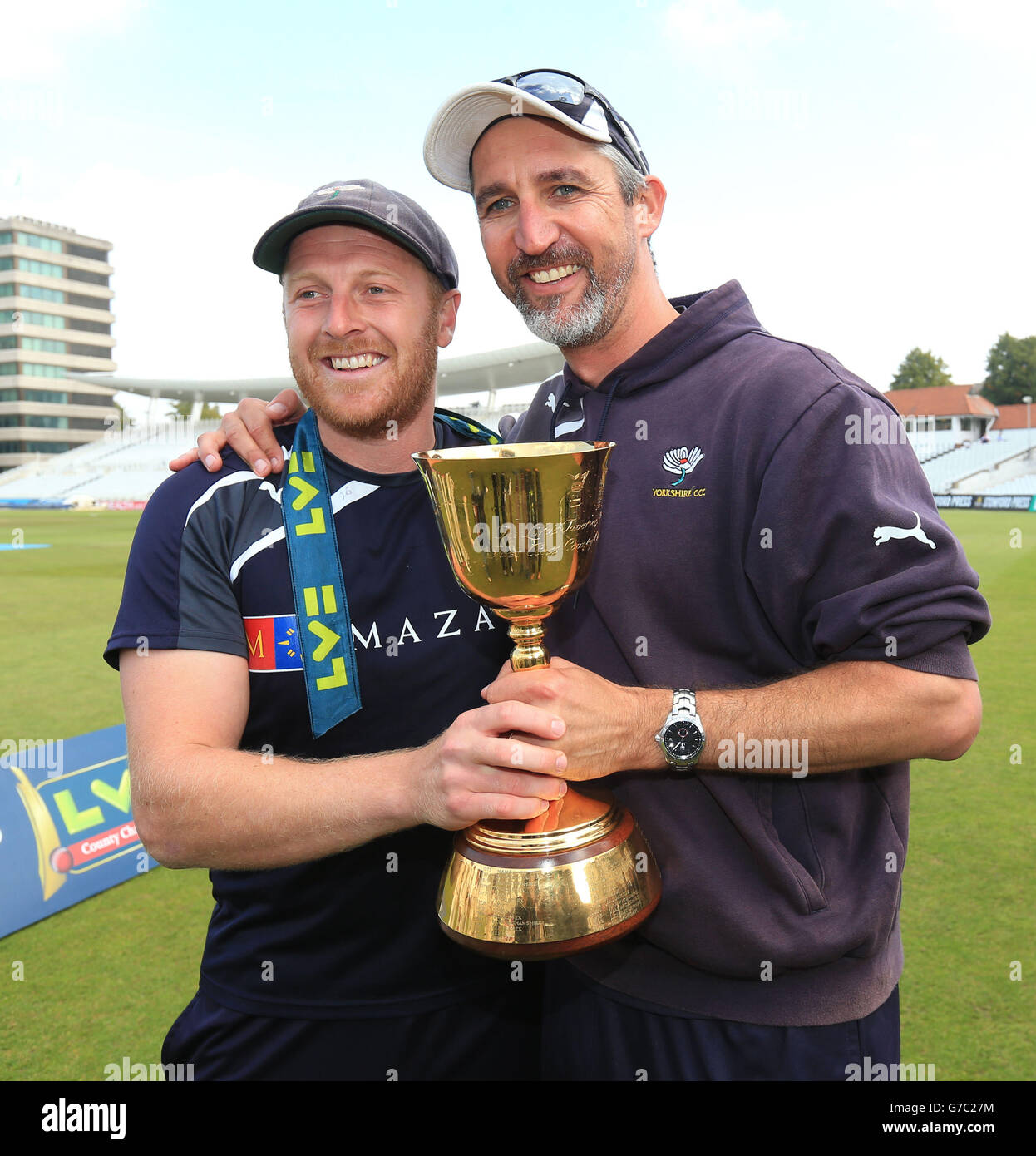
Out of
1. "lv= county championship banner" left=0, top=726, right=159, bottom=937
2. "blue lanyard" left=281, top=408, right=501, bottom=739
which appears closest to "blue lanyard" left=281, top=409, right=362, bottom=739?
"blue lanyard" left=281, top=408, right=501, bottom=739

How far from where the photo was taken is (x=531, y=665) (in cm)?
170

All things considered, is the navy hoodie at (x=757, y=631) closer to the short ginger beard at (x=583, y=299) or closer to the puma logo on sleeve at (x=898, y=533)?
the puma logo on sleeve at (x=898, y=533)

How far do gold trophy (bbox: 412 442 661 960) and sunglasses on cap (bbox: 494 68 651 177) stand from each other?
987 millimetres

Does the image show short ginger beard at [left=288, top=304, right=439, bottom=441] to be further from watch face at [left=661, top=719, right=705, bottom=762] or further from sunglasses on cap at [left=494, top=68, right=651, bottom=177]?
watch face at [left=661, top=719, right=705, bottom=762]

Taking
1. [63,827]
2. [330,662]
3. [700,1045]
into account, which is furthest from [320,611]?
[63,827]

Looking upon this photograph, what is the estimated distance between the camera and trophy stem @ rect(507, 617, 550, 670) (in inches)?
67.0

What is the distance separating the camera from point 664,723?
171 cm

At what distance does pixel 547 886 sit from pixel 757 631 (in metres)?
0.74

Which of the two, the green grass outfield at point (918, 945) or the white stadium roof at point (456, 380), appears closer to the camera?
the green grass outfield at point (918, 945)

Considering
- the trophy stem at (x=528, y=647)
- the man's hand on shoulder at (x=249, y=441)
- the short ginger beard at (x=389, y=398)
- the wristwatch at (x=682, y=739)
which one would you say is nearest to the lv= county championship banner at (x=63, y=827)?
the man's hand on shoulder at (x=249, y=441)

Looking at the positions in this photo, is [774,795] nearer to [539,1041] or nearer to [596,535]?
[596,535]

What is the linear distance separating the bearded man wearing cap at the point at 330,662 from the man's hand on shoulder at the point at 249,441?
4cm

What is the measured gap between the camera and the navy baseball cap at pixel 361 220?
210 cm
